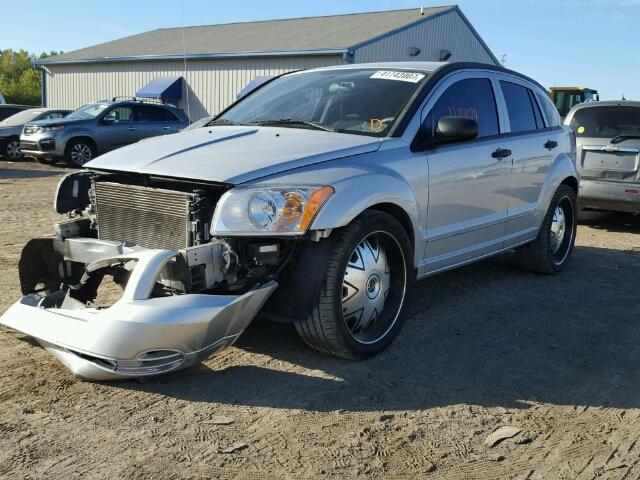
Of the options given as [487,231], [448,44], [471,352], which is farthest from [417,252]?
[448,44]

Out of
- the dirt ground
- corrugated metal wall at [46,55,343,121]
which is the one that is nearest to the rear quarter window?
the dirt ground

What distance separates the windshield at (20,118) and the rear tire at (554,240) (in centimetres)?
1576

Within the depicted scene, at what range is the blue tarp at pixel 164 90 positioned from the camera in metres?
28.0

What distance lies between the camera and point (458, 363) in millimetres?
4133

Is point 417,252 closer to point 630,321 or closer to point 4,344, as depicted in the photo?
point 630,321

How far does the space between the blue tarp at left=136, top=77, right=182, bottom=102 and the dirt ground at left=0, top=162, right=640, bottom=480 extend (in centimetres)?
2410

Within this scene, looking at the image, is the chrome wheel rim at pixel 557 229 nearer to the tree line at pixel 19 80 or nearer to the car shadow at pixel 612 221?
the car shadow at pixel 612 221

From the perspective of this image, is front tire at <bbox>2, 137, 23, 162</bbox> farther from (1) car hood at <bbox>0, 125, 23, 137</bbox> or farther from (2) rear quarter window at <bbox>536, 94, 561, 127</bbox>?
(2) rear quarter window at <bbox>536, 94, 561, 127</bbox>

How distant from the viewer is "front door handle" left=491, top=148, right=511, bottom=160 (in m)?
5.25

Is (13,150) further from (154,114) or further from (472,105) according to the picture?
(472,105)

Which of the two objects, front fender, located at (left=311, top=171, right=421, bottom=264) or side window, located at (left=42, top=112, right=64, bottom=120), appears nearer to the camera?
front fender, located at (left=311, top=171, right=421, bottom=264)

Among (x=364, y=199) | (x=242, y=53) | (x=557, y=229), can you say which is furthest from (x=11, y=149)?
(x=364, y=199)

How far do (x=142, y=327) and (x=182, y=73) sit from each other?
2676 centimetres

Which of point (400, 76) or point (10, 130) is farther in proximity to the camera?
point (10, 130)
